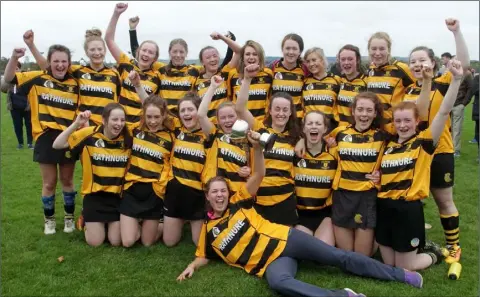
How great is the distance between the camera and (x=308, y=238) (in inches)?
174

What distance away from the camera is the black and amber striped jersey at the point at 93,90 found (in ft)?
18.8

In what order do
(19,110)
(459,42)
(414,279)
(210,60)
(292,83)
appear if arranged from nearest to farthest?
(414,279) → (459,42) → (292,83) → (210,60) → (19,110)

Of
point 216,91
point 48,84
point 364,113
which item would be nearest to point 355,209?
point 364,113

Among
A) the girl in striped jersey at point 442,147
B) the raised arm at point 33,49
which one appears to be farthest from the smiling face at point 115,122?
the girl in striped jersey at point 442,147

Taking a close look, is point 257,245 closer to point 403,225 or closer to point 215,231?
point 215,231

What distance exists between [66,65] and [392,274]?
4442mm

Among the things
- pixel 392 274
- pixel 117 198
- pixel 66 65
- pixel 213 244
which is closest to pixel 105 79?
pixel 66 65

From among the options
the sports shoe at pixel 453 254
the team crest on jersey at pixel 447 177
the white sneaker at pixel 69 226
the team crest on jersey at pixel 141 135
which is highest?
the team crest on jersey at pixel 141 135

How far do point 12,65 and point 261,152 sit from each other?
3.18 m

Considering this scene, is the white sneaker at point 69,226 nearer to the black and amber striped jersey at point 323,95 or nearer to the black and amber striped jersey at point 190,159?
the black and amber striped jersey at point 190,159

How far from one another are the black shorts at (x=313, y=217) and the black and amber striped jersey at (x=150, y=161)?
5.42 feet

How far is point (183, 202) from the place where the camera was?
529cm

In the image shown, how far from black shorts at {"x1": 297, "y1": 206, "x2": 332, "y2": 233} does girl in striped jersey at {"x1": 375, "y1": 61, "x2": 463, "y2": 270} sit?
666 millimetres

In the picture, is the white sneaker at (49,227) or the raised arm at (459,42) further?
the white sneaker at (49,227)
